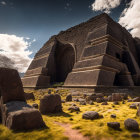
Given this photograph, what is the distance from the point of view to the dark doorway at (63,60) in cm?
1584

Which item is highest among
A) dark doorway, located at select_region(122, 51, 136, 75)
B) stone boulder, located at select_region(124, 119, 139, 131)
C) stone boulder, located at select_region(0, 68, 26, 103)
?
dark doorway, located at select_region(122, 51, 136, 75)

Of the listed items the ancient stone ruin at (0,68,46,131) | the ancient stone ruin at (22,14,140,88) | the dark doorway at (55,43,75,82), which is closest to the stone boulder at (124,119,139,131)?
the ancient stone ruin at (0,68,46,131)

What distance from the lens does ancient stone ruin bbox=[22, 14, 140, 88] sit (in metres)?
9.10

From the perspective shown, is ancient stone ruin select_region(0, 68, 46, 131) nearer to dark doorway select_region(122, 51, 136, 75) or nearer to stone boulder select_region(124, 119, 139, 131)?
stone boulder select_region(124, 119, 139, 131)

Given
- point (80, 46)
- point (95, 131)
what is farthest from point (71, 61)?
point (95, 131)

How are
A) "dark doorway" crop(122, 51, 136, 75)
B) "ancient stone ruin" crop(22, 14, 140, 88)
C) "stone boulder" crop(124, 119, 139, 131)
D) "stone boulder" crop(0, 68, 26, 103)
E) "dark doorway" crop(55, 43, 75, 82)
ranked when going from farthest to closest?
"dark doorway" crop(55, 43, 75, 82)
"dark doorway" crop(122, 51, 136, 75)
"ancient stone ruin" crop(22, 14, 140, 88)
"stone boulder" crop(0, 68, 26, 103)
"stone boulder" crop(124, 119, 139, 131)

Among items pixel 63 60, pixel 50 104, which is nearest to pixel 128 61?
pixel 63 60

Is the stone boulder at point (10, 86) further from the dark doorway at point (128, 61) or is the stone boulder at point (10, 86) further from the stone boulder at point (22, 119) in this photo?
the dark doorway at point (128, 61)

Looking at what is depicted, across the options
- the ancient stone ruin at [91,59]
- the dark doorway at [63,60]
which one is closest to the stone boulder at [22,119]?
the ancient stone ruin at [91,59]

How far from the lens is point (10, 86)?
132 inches

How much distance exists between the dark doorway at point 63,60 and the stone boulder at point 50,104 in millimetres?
11697

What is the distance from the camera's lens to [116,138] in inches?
80.6

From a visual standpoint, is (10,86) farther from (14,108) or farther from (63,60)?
(63,60)

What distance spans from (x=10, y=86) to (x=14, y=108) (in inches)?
30.9
